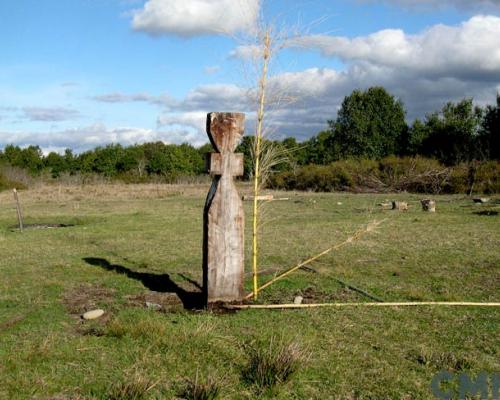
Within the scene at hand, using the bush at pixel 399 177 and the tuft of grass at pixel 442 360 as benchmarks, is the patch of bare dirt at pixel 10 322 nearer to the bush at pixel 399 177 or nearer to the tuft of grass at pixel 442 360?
the tuft of grass at pixel 442 360

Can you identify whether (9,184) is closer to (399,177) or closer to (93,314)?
(399,177)

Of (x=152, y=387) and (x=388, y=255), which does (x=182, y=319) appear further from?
(x=388, y=255)

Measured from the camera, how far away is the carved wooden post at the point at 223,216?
6.43 m

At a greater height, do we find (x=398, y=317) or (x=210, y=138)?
(x=210, y=138)

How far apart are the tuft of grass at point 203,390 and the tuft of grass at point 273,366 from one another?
354mm

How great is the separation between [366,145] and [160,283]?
42.4 metres

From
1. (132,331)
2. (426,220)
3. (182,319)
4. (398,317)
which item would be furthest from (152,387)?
(426,220)

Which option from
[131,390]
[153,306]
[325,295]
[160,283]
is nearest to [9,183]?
[160,283]

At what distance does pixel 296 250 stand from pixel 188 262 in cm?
223

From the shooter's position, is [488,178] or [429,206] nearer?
[429,206]

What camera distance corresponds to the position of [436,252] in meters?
10.5

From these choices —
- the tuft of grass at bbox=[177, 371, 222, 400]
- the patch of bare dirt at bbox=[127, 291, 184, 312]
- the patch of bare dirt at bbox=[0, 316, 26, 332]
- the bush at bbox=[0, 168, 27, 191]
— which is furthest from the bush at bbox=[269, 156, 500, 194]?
the tuft of grass at bbox=[177, 371, 222, 400]

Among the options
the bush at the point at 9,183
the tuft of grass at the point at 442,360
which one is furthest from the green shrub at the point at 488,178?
the bush at the point at 9,183

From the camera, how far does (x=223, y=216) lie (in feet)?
21.4
